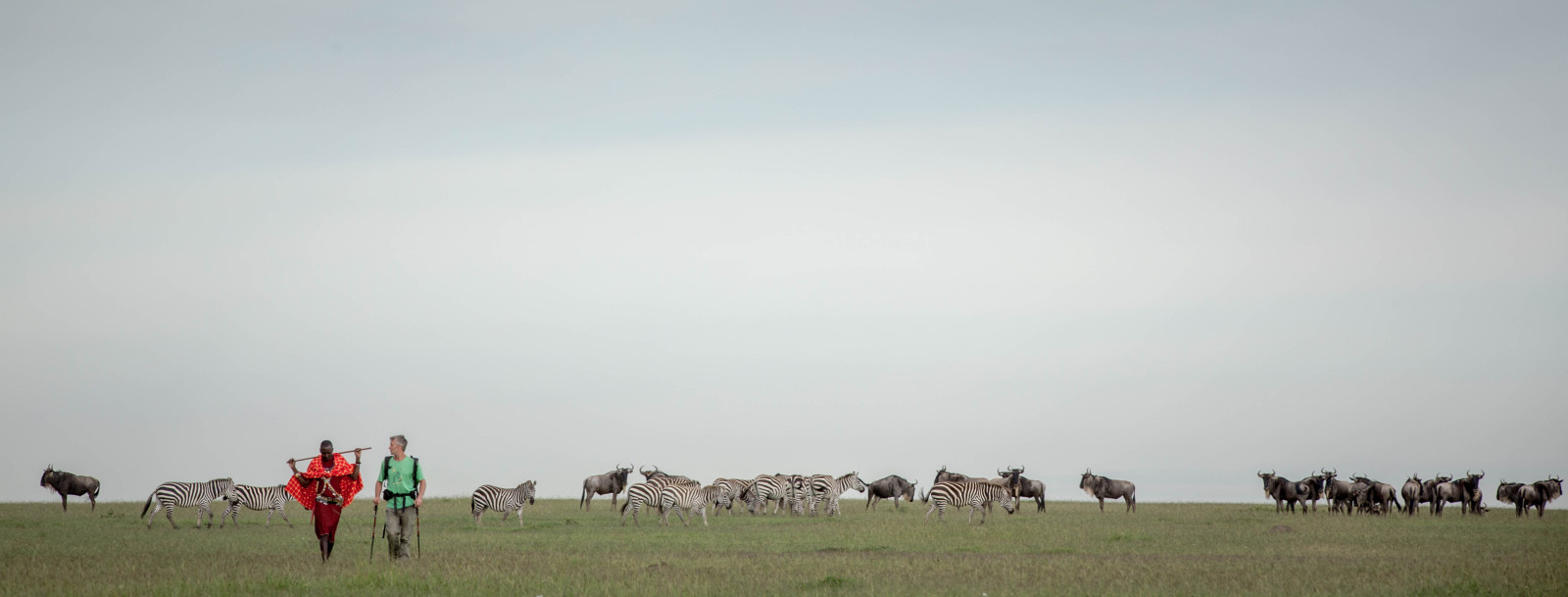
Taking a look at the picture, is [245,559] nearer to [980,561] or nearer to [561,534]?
[561,534]

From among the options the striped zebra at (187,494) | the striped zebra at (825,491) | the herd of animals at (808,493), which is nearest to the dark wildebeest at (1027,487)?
the herd of animals at (808,493)

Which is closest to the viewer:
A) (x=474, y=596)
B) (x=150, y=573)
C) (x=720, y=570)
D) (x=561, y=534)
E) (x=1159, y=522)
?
(x=474, y=596)

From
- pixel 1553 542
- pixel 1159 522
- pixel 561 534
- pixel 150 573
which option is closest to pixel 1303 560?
pixel 1553 542

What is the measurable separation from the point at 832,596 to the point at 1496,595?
28.0 ft

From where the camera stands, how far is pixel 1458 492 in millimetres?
43969

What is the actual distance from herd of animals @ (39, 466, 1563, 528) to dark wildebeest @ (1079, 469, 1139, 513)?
37 mm

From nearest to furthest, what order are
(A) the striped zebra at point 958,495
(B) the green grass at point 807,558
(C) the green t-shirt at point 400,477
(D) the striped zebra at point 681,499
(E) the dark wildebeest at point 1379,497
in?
(B) the green grass at point 807,558, (C) the green t-shirt at point 400,477, (D) the striped zebra at point 681,499, (A) the striped zebra at point 958,495, (E) the dark wildebeest at point 1379,497

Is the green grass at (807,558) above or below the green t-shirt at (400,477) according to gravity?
below

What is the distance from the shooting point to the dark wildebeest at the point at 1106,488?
4494cm

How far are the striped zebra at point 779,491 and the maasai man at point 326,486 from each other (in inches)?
834

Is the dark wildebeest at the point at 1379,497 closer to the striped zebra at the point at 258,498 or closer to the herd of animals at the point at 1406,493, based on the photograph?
the herd of animals at the point at 1406,493

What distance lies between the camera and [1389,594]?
50.4 feet

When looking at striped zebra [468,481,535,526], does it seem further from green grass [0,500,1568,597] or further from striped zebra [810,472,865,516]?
striped zebra [810,472,865,516]

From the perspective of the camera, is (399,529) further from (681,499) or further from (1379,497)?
(1379,497)
